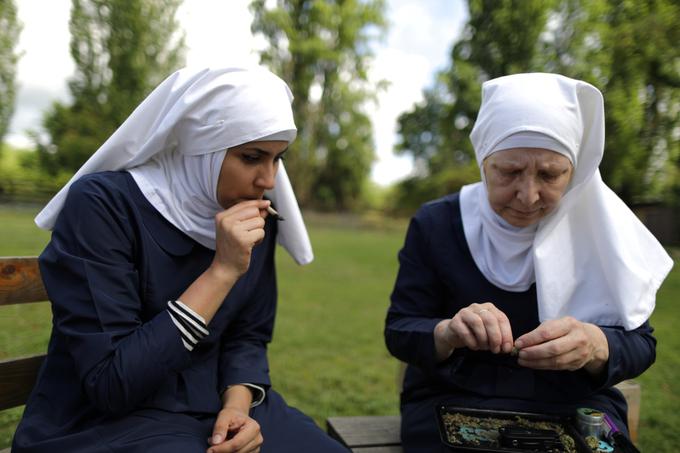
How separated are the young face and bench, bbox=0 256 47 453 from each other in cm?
74

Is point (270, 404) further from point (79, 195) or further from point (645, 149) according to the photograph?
point (645, 149)

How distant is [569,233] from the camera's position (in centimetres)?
194

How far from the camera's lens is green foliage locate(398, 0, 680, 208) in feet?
15.4

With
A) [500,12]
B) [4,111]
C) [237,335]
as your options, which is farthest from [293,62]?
[237,335]

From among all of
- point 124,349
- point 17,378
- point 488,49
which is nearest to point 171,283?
point 124,349

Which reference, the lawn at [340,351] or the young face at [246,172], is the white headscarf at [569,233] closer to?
the young face at [246,172]

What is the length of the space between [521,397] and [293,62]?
32336 mm

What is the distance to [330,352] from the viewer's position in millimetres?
5418

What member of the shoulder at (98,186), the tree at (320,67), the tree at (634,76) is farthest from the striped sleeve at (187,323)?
the tree at (320,67)

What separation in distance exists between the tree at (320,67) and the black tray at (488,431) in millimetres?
30087

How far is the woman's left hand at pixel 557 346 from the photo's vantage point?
157 cm

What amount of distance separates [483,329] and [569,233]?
0.61 meters

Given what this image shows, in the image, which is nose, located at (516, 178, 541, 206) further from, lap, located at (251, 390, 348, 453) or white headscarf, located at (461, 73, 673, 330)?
lap, located at (251, 390, 348, 453)

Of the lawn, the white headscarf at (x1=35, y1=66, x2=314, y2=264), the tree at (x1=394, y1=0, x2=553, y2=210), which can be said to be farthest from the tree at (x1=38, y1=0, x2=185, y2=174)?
the white headscarf at (x1=35, y1=66, x2=314, y2=264)
